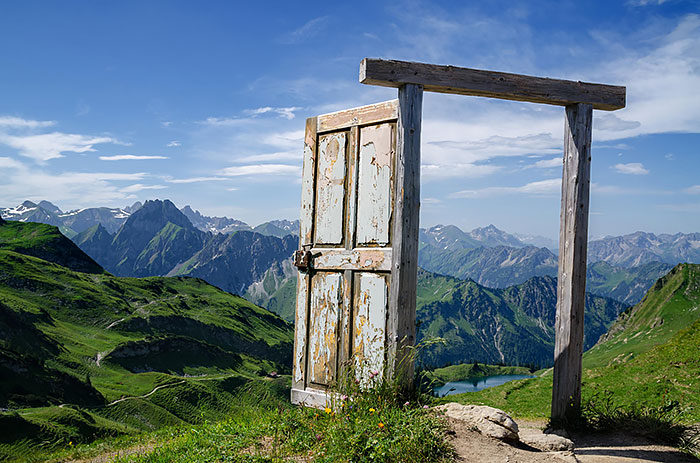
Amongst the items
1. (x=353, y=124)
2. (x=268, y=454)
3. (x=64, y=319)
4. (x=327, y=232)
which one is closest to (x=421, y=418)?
(x=268, y=454)

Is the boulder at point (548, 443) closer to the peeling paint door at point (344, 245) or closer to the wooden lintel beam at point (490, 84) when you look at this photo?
the peeling paint door at point (344, 245)

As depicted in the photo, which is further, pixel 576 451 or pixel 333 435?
pixel 576 451

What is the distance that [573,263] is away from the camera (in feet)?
35.7

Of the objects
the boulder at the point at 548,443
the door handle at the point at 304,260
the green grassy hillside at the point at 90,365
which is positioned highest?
the door handle at the point at 304,260

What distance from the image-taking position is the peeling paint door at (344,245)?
983 centimetres

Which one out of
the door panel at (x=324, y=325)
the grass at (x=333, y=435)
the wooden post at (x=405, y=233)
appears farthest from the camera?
the door panel at (x=324, y=325)

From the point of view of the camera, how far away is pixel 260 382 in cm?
15862

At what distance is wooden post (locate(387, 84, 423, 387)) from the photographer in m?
9.29

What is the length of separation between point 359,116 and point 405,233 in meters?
2.61

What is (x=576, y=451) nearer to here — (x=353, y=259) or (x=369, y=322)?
(x=369, y=322)

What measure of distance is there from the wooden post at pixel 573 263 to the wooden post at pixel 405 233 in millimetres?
3416

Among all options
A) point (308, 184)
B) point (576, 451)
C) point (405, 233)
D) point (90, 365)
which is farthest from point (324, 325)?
point (90, 365)

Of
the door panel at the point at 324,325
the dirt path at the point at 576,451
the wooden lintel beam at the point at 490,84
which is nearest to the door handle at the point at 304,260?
the door panel at the point at 324,325

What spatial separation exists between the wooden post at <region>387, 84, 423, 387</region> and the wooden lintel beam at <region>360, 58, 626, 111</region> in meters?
0.29
